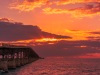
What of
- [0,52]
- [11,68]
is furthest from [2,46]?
[11,68]

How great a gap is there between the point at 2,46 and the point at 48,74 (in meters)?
25.5

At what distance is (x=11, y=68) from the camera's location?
6043 inches

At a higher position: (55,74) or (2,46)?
(2,46)

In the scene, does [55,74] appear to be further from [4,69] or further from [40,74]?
[4,69]

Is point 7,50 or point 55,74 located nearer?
point 55,74

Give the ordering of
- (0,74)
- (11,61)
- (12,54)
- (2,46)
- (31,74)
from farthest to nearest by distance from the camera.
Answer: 1. (12,54)
2. (11,61)
3. (2,46)
4. (31,74)
5. (0,74)

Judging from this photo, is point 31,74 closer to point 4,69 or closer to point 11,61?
point 4,69

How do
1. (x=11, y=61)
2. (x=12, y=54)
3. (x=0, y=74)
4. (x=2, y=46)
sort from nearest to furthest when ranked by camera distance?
1. (x=0, y=74)
2. (x=2, y=46)
3. (x=11, y=61)
4. (x=12, y=54)

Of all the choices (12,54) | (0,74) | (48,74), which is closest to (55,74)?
(48,74)

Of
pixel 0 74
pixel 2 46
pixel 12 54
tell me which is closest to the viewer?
pixel 0 74

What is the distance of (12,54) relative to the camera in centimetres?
16662

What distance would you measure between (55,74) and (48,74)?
9.70ft

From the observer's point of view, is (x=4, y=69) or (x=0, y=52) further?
(x=0, y=52)

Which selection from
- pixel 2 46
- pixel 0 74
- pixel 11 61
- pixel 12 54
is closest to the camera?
pixel 0 74
